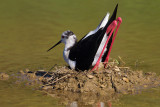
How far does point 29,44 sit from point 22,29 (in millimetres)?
1744

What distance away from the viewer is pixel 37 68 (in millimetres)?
8375

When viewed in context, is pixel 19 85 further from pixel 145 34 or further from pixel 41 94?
pixel 145 34

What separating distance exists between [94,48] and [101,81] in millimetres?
645

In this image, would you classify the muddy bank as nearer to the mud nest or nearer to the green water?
the mud nest

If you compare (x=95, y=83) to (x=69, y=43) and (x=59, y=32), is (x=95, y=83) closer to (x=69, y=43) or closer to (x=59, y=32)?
(x=69, y=43)

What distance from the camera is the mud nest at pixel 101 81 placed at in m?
6.85

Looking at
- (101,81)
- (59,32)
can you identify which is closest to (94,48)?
(101,81)

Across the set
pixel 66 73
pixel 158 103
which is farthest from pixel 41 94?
pixel 158 103

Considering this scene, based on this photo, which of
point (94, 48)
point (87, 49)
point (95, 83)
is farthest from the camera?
point (87, 49)

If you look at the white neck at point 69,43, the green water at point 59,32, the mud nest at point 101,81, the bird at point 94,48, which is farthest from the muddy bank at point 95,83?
the white neck at point 69,43

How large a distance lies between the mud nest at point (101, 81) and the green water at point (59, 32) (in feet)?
1.27

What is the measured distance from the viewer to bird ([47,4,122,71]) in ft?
23.7

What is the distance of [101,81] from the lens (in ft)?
22.7

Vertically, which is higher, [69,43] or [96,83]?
[69,43]
